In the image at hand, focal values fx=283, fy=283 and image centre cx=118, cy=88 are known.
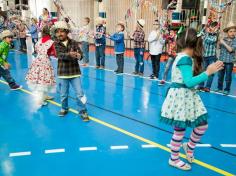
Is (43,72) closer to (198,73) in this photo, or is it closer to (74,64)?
(74,64)

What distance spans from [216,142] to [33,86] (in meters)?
3.34

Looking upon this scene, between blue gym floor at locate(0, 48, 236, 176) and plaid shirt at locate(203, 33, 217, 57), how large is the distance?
3.38 feet

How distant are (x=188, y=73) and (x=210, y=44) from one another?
13.4 feet

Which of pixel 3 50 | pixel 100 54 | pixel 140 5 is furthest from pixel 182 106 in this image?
pixel 140 5

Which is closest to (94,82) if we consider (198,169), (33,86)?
(33,86)

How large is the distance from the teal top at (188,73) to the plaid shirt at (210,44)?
3.99m

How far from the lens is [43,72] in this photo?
17.1 feet

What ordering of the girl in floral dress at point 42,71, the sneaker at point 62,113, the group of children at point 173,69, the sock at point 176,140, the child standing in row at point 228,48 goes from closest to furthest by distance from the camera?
the group of children at point 173,69, the sock at point 176,140, the sneaker at point 62,113, the girl in floral dress at point 42,71, the child standing in row at point 228,48

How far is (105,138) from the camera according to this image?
4.08 metres

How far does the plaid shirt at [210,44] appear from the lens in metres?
6.54

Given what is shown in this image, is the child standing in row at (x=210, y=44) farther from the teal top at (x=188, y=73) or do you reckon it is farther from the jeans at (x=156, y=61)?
the teal top at (x=188, y=73)

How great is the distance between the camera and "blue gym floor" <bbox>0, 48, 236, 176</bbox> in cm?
331

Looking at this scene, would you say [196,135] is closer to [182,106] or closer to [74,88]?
[182,106]

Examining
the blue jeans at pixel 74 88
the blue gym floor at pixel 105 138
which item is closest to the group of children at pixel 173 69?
the blue jeans at pixel 74 88
